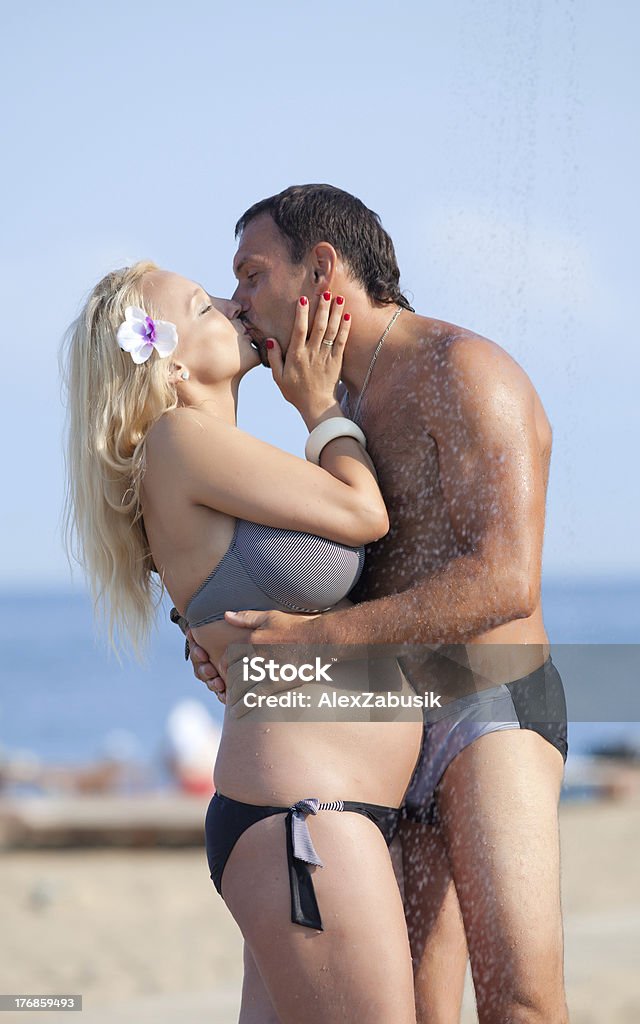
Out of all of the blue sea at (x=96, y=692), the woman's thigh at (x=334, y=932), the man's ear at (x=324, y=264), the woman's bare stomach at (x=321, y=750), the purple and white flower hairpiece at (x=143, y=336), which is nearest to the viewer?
the woman's thigh at (x=334, y=932)

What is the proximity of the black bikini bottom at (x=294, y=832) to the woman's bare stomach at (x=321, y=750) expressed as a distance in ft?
0.07

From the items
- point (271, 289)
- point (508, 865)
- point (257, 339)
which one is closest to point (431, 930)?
point (508, 865)

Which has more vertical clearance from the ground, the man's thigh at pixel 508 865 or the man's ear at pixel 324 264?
the man's ear at pixel 324 264

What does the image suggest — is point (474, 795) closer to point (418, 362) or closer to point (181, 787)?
point (418, 362)

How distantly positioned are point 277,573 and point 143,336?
0.68 metres

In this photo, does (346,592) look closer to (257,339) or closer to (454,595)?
(454,595)

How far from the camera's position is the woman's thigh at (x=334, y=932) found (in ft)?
8.62

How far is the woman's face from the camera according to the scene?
3.12 meters

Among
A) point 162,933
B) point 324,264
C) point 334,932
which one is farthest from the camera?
point 162,933

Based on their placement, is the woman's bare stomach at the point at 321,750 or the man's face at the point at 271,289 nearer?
the woman's bare stomach at the point at 321,750

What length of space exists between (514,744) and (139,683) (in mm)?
40382

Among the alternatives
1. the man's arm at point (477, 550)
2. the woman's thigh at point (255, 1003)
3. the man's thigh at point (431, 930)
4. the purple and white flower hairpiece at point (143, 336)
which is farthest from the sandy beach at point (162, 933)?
the purple and white flower hairpiece at point (143, 336)

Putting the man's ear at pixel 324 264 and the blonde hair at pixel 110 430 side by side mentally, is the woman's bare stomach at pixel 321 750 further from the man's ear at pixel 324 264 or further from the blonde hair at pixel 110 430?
the man's ear at pixel 324 264

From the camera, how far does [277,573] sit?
2.88m
